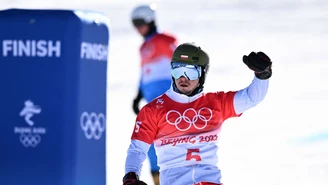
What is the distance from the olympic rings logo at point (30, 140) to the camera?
20.6 ft


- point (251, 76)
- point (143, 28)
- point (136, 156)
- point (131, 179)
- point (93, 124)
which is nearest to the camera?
point (93, 124)

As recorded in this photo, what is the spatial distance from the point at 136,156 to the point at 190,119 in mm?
423

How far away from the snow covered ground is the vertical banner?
4.44 meters

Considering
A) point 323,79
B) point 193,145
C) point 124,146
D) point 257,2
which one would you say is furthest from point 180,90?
point 257,2

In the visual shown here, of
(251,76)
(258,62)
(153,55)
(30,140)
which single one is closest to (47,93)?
(30,140)

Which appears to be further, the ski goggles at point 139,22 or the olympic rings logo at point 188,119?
the ski goggles at point 139,22

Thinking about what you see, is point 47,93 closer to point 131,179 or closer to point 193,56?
point 131,179

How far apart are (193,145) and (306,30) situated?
16.5 metres

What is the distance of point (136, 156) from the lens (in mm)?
6805

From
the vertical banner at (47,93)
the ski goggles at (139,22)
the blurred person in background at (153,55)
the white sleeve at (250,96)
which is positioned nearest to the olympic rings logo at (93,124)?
the vertical banner at (47,93)

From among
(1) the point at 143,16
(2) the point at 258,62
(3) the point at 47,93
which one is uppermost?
(1) the point at 143,16

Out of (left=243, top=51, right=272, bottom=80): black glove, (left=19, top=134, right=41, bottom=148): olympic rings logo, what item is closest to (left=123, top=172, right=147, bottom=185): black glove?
(left=19, top=134, right=41, bottom=148): olympic rings logo

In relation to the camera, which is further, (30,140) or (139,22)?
Result: (139,22)

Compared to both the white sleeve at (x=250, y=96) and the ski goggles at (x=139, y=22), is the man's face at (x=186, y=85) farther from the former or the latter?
the ski goggles at (x=139, y=22)
